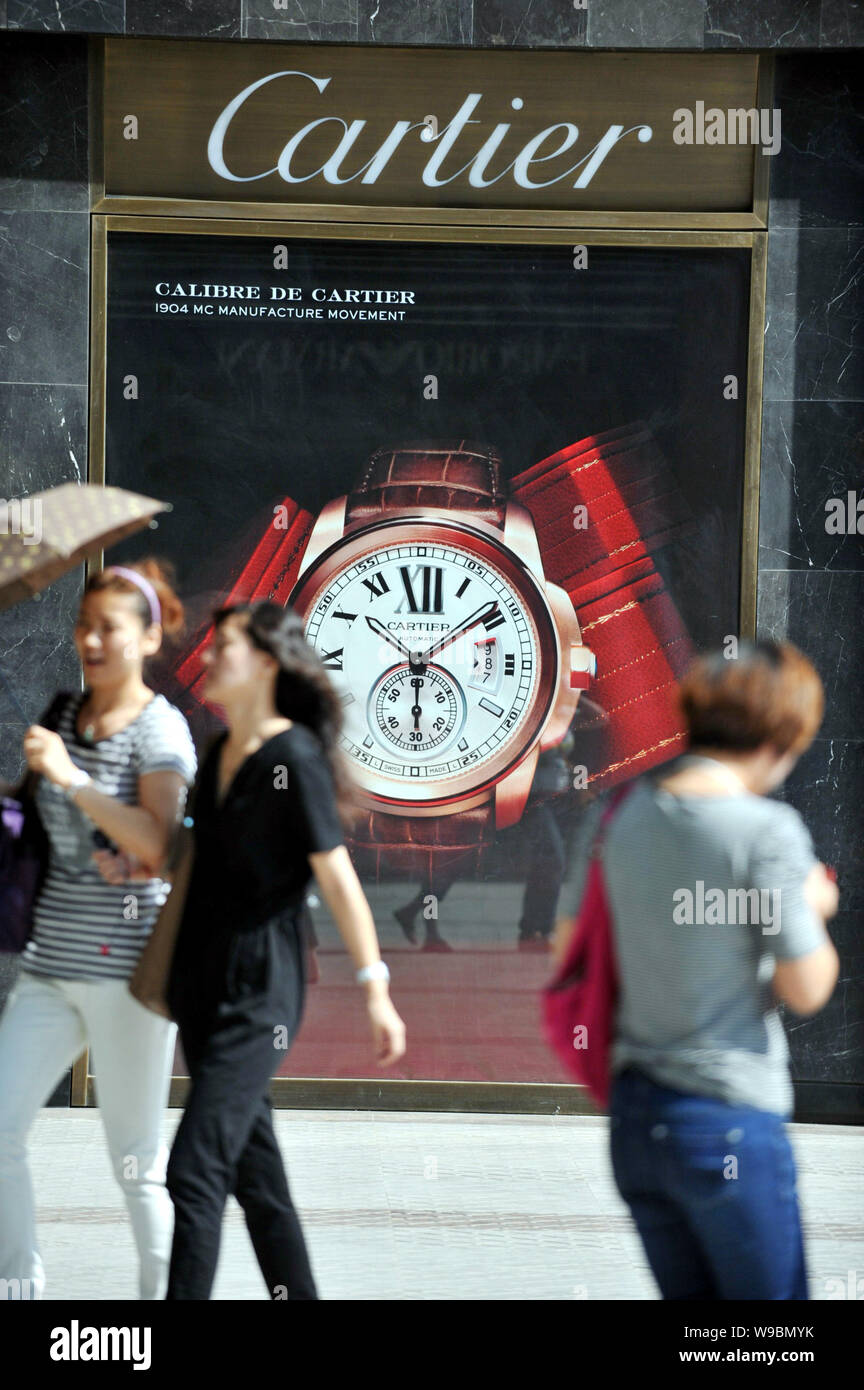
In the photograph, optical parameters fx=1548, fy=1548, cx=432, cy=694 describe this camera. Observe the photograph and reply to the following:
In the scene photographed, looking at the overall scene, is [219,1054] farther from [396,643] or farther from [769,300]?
[769,300]

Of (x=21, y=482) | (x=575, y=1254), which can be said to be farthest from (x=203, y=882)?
(x=21, y=482)

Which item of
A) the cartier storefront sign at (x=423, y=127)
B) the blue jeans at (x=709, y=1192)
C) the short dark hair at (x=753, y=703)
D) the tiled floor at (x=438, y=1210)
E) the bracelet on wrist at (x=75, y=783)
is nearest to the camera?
the blue jeans at (x=709, y=1192)

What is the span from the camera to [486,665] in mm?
6395

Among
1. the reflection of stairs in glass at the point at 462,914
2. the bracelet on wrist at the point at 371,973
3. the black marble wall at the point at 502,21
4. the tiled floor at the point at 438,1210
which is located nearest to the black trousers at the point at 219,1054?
the bracelet on wrist at the point at 371,973

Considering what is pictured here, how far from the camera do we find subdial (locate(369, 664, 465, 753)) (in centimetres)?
639

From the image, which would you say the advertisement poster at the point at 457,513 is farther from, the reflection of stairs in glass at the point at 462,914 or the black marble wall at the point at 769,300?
the black marble wall at the point at 769,300

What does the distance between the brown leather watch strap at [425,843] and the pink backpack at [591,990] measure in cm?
356

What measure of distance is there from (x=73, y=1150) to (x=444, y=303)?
3596 millimetres

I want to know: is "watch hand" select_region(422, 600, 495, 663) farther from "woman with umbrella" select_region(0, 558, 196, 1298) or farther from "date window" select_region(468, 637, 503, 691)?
"woman with umbrella" select_region(0, 558, 196, 1298)

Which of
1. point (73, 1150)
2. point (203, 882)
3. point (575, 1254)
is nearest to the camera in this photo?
point (203, 882)

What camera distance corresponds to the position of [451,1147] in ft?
19.2

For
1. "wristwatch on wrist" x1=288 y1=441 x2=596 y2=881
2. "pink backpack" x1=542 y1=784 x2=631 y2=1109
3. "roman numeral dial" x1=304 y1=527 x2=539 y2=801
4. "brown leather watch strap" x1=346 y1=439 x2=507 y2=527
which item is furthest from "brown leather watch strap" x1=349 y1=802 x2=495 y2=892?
"pink backpack" x1=542 y1=784 x2=631 y2=1109

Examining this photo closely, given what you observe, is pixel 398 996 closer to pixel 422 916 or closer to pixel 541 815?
pixel 422 916

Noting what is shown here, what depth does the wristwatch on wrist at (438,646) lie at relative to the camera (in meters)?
6.34
